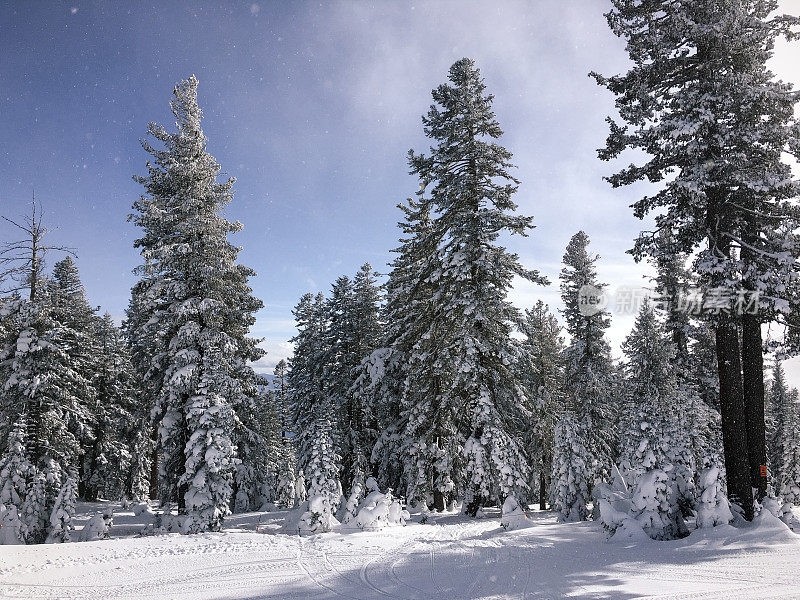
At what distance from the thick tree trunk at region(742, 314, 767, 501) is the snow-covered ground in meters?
3.41

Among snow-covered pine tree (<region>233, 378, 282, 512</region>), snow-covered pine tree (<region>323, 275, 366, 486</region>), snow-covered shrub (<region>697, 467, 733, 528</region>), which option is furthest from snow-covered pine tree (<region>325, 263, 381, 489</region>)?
snow-covered shrub (<region>697, 467, 733, 528</region>)

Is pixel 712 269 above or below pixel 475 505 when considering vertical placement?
above

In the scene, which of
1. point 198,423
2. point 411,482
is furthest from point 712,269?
point 198,423

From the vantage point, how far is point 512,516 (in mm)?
14633

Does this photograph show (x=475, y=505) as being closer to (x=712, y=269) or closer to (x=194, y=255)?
(x=712, y=269)

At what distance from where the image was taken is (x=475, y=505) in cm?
1819

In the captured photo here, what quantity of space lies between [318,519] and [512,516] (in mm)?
6866

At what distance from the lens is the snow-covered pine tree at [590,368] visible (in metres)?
24.0

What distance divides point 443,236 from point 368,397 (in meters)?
9.11

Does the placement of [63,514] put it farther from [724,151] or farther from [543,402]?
[724,151]

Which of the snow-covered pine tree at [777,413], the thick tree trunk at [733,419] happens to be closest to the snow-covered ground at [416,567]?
the thick tree trunk at [733,419]

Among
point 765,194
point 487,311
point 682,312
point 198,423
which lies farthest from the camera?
point 682,312

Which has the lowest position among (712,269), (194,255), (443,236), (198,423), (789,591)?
(789,591)

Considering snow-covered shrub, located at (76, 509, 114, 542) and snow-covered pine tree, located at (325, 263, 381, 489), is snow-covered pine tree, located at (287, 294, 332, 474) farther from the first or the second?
snow-covered shrub, located at (76, 509, 114, 542)
